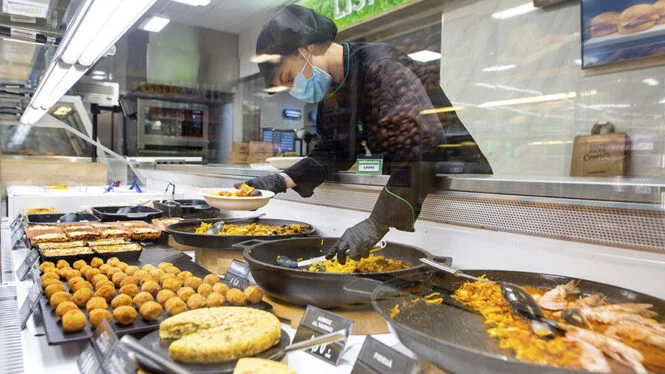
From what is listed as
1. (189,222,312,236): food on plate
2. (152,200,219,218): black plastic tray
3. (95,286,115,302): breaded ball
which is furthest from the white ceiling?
(95,286,115,302): breaded ball

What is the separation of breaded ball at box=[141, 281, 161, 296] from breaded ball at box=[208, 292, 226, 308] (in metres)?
0.20

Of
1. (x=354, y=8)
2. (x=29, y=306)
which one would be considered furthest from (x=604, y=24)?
(x=29, y=306)

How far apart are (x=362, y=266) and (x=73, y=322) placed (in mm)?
707

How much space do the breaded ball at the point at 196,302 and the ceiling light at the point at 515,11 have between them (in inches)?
137

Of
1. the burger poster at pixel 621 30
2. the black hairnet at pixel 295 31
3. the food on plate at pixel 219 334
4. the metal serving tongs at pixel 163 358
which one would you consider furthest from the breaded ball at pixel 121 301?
the burger poster at pixel 621 30

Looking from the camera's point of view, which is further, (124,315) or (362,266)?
(362,266)

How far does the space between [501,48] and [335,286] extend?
10.7 ft

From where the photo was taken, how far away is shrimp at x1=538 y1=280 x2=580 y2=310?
0.84 m

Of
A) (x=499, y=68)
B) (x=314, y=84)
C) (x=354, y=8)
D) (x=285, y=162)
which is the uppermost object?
(x=354, y=8)

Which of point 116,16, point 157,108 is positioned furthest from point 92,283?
point 157,108

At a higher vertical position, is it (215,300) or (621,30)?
(621,30)

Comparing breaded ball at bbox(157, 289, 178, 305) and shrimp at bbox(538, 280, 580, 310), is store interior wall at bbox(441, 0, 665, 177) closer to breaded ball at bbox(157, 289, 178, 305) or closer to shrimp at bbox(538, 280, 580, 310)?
shrimp at bbox(538, 280, 580, 310)

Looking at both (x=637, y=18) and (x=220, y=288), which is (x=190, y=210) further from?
(x=637, y=18)

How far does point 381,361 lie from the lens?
779mm
